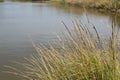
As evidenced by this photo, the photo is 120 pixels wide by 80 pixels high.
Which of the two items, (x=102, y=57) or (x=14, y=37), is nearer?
(x=102, y=57)

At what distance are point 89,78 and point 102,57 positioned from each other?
26cm

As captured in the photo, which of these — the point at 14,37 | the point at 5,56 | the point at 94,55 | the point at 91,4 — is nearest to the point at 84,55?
the point at 94,55

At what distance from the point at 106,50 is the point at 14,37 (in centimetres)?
690

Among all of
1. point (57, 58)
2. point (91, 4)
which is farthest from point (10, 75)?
point (91, 4)

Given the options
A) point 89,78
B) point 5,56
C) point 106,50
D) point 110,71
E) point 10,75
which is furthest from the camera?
point 5,56

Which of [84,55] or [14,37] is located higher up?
[84,55]

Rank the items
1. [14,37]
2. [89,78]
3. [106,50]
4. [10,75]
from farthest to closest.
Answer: [14,37] < [10,75] < [106,50] < [89,78]

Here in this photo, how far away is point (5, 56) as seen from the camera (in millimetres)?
6801

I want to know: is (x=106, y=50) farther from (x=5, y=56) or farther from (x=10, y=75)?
(x=5, y=56)

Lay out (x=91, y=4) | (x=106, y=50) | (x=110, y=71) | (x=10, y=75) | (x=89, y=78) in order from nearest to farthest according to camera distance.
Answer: (x=110, y=71) → (x=89, y=78) → (x=106, y=50) → (x=10, y=75) → (x=91, y=4)

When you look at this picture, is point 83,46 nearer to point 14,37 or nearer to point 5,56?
point 5,56

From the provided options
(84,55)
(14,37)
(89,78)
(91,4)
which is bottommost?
(91,4)

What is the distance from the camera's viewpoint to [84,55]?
277 centimetres

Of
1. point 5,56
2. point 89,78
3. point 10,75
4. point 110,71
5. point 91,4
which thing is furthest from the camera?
point 91,4
